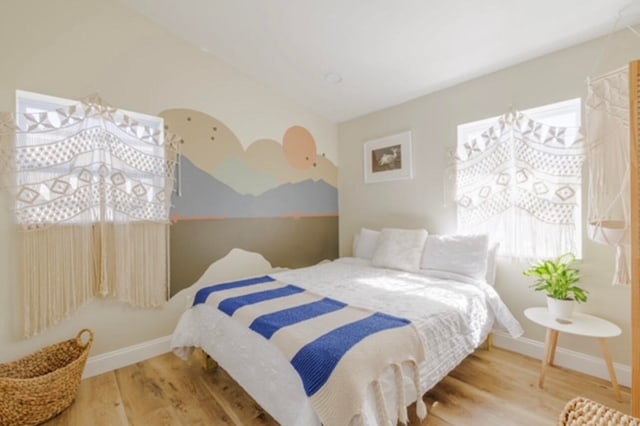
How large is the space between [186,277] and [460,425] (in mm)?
2355

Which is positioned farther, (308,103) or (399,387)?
(308,103)

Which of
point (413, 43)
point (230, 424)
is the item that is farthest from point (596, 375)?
point (413, 43)

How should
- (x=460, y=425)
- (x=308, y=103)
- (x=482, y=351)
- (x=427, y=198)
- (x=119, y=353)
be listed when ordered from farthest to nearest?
1. (x=308, y=103)
2. (x=427, y=198)
3. (x=482, y=351)
4. (x=119, y=353)
5. (x=460, y=425)

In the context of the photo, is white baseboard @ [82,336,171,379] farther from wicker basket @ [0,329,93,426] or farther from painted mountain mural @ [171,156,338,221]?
painted mountain mural @ [171,156,338,221]

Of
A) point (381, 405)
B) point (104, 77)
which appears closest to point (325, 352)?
point (381, 405)

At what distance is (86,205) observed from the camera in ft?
6.80

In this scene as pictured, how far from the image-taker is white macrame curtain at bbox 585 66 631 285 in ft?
4.07

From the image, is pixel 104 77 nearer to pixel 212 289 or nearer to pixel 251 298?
pixel 212 289

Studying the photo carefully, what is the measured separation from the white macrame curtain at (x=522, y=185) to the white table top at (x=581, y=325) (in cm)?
47

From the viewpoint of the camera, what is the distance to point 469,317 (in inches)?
73.0

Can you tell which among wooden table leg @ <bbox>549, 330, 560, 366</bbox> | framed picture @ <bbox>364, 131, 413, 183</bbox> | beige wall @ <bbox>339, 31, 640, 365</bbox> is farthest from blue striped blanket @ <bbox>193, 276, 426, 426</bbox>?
framed picture @ <bbox>364, 131, 413, 183</bbox>

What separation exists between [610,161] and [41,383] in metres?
3.20

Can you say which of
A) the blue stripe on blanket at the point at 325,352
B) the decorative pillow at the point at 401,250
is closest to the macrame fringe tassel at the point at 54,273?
the blue stripe on blanket at the point at 325,352

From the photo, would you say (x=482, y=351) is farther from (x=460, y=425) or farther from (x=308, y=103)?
(x=308, y=103)
